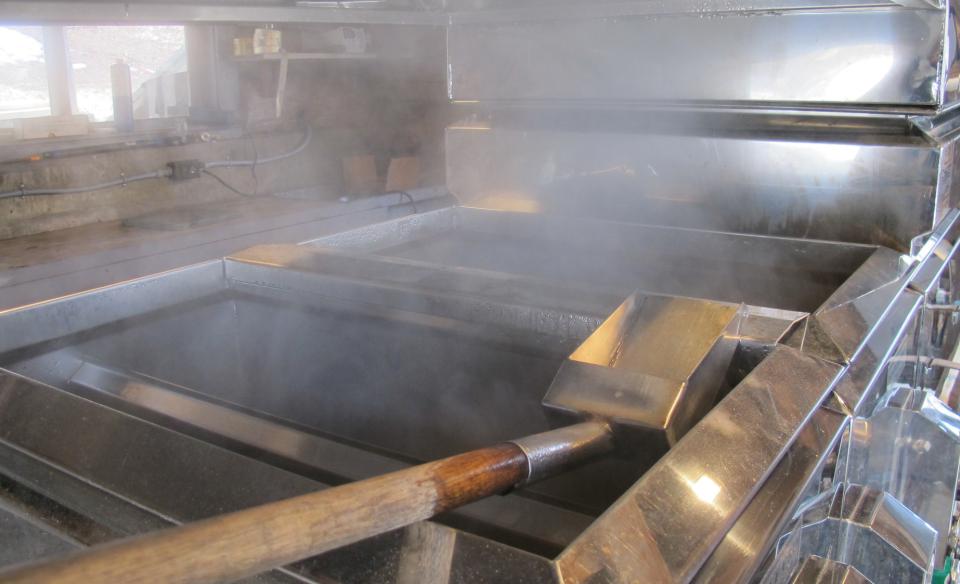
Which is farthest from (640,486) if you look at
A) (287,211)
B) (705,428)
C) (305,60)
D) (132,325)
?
(305,60)

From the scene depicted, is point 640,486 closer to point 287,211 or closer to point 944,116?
point 944,116

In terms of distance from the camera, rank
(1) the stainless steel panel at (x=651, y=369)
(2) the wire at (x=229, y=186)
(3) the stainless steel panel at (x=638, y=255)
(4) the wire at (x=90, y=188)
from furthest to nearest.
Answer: (2) the wire at (x=229, y=186) < (4) the wire at (x=90, y=188) < (3) the stainless steel panel at (x=638, y=255) < (1) the stainless steel panel at (x=651, y=369)

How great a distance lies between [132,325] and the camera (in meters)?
1.34

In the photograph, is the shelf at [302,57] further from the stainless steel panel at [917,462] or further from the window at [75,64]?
the stainless steel panel at [917,462]

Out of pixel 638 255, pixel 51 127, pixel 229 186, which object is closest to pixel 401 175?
pixel 229 186

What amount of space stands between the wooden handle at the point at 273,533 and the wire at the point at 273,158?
4370 millimetres

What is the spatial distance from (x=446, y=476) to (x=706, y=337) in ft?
1.66

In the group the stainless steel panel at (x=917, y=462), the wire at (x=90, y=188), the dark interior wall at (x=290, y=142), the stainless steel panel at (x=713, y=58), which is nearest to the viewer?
the stainless steel panel at (x=917, y=462)

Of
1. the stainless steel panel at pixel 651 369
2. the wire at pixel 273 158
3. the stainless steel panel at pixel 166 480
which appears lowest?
the stainless steel panel at pixel 166 480

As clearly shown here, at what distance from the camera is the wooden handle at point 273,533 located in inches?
15.5

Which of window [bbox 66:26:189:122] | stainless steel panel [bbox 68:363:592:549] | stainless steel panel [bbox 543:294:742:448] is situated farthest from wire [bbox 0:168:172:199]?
stainless steel panel [bbox 543:294:742:448]

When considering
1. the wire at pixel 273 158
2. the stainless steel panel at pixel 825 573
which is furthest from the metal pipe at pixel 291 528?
the wire at pixel 273 158

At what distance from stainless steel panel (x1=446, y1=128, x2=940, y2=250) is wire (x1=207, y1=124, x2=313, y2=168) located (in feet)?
9.63

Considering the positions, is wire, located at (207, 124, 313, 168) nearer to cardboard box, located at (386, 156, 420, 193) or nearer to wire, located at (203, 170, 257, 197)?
wire, located at (203, 170, 257, 197)
